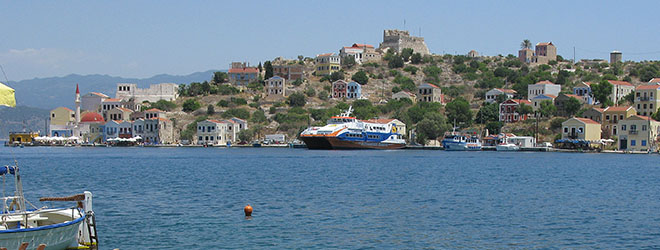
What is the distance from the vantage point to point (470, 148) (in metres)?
106

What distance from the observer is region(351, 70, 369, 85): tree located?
15600 centimetres

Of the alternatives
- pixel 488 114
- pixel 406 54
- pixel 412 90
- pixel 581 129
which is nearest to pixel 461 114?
pixel 488 114

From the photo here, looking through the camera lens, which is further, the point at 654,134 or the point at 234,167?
the point at 654,134

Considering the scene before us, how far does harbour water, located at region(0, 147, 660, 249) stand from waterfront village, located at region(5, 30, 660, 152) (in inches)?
2217

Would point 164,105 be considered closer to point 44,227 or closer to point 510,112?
point 510,112

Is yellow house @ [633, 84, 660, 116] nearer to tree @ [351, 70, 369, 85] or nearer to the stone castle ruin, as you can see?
tree @ [351, 70, 369, 85]

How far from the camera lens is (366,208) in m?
32.5

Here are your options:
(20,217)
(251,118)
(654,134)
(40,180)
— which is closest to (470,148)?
(654,134)

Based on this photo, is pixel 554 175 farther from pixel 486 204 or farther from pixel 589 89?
pixel 589 89

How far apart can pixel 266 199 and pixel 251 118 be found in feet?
323

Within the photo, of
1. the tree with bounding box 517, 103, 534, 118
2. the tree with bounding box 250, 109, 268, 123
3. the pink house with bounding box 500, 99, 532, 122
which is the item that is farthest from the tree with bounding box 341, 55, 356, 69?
the tree with bounding box 517, 103, 534, 118

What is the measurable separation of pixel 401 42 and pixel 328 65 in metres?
→ 29.3

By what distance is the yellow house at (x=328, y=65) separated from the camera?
16188 centimetres

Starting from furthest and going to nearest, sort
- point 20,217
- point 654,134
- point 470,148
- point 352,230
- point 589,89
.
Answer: point 589,89 < point 470,148 < point 654,134 < point 352,230 < point 20,217
